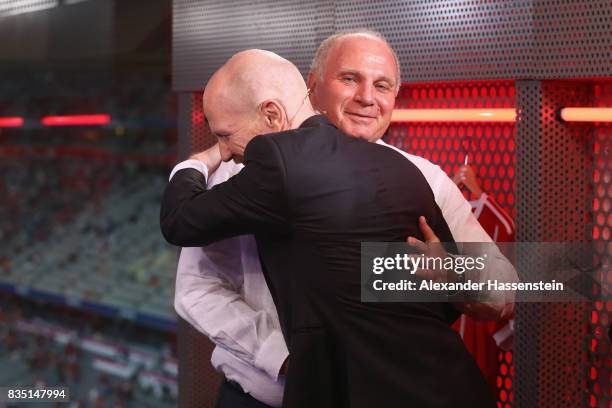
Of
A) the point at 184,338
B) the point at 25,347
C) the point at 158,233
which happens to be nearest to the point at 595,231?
the point at 184,338

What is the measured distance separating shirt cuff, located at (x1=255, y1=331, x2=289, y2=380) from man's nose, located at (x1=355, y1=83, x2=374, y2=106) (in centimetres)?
44

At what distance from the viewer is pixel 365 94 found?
1396mm

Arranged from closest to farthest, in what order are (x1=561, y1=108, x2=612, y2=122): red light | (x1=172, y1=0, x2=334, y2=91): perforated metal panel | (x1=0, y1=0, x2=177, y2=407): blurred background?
(x1=561, y1=108, x2=612, y2=122): red light → (x1=172, y1=0, x2=334, y2=91): perforated metal panel → (x1=0, y1=0, x2=177, y2=407): blurred background

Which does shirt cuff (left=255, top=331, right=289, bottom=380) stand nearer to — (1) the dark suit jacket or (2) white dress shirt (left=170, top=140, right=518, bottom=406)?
(2) white dress shirt (left=170, top=140, right=518, bottom=406)

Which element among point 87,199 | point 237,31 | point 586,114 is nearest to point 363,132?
point 586,114

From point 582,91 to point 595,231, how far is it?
1.19 ft

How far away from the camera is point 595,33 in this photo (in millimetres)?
1803

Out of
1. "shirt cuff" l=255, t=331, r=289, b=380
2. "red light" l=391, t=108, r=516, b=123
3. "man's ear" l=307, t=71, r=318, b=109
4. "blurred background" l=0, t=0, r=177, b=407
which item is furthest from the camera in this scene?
"blurred background" l=0, t=0, r=177, b=407

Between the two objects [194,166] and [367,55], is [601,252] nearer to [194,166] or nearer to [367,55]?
[367,55]

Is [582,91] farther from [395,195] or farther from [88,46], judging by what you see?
[88,46]

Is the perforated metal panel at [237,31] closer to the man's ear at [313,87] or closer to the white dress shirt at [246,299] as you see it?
the man's ear at [313,87]

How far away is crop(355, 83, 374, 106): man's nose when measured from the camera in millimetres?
1397

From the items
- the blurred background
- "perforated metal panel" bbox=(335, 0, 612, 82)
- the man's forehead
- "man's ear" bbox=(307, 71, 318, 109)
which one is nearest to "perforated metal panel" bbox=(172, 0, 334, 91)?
"perforated metal panel" bbox=(335, 0, 612, 82)

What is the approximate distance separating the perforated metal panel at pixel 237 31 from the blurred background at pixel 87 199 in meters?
2.31
